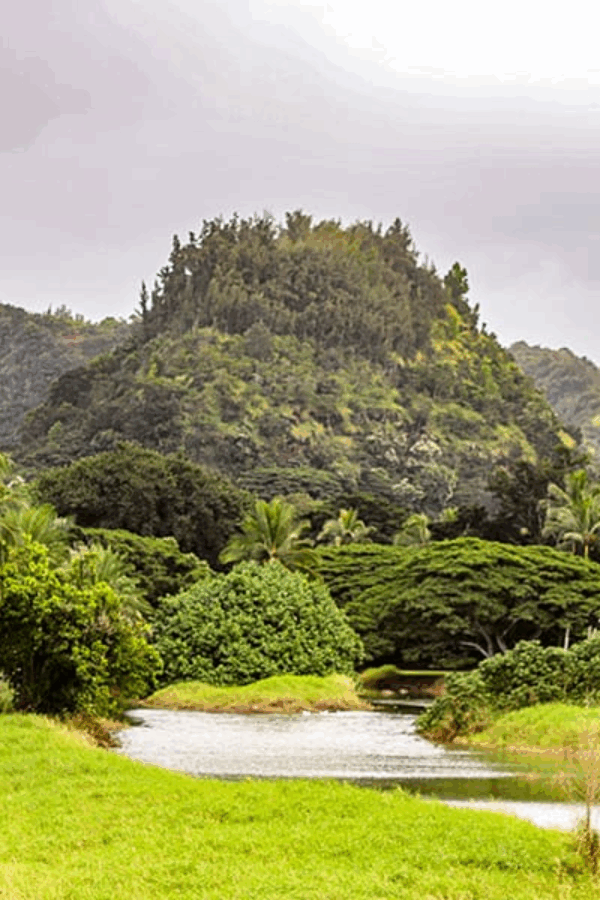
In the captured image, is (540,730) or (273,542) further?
(273,542)

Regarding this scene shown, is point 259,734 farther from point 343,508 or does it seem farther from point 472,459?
point 472,459

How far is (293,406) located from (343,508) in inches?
2433

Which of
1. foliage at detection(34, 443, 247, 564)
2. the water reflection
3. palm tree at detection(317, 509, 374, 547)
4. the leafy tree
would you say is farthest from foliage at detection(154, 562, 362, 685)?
palm tree at detection(317, 509, 374, 547)

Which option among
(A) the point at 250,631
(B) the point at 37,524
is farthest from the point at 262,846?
(A) the point at 250,631

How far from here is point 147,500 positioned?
11831cm

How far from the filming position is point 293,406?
191 m

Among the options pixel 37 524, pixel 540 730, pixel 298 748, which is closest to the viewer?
pixel 298 748

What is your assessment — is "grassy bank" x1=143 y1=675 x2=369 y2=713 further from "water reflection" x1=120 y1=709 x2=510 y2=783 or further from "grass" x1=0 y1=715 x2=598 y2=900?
"grass" x1=0 y1=715 x2=598 y2=900

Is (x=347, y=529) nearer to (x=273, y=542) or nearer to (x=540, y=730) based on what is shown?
(x=273, y=542)

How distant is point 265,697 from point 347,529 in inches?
1957

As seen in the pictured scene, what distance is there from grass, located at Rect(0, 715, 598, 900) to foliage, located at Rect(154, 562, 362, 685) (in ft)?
157

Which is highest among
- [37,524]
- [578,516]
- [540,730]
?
[578,516]

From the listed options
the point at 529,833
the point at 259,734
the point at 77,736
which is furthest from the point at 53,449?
the point at 529,833

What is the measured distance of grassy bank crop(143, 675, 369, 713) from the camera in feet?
233
